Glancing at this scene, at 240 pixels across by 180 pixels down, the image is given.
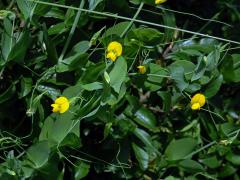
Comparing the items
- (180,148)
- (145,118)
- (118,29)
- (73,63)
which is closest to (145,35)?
(118,29)

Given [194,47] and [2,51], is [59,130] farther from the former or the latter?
[194,47]

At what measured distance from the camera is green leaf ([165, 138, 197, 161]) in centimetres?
158

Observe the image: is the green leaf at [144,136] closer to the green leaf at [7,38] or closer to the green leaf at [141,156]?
the green leaf at [141,156]

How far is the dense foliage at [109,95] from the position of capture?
51.6 inches

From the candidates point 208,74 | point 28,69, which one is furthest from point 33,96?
point 208,74

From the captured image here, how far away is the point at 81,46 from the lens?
142 cm

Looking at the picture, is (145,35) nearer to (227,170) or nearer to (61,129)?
(61,129)

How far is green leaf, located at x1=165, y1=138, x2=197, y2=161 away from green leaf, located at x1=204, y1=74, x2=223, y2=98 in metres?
0.15

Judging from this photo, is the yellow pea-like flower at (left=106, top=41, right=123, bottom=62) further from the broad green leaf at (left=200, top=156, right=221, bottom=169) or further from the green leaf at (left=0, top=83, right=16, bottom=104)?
the broad green leaf at (left=200, top=156, right=221, bottom=169)

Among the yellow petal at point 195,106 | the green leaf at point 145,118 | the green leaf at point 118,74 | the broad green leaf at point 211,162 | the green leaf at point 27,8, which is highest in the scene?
the green leaf at point 27,8

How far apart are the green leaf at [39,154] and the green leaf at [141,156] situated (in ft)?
1.11

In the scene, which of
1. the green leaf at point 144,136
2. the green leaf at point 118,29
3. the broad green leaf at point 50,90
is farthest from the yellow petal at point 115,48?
the green leaf at point 144,136

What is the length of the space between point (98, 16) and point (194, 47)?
28 centimetres

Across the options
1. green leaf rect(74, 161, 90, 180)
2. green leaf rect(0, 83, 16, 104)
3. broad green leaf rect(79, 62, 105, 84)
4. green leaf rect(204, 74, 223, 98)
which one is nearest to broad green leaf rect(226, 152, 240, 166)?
green leaf rect(204, 74, 223, 98)
